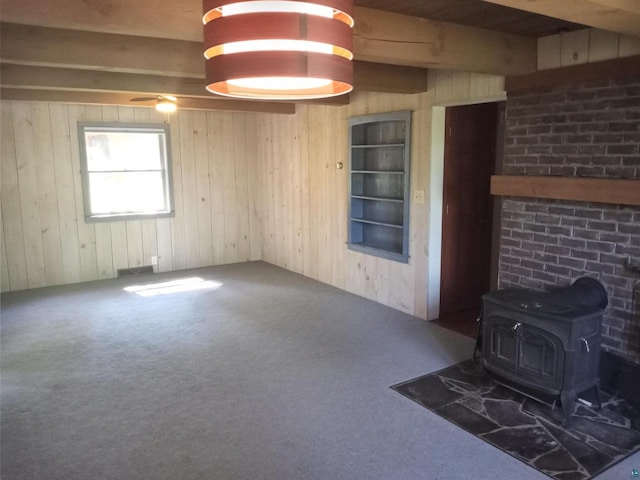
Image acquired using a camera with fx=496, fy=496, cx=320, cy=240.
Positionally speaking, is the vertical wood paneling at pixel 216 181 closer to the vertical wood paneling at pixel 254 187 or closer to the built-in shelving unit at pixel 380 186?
the vertical wood paneling at pixel 254 187

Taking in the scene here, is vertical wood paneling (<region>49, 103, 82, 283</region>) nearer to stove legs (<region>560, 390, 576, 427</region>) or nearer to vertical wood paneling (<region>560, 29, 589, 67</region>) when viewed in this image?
vertical wood paneling (<region>560, 29, 589, 67</region>)

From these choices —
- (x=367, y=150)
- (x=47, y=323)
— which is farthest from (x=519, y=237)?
(x=47, y=323)

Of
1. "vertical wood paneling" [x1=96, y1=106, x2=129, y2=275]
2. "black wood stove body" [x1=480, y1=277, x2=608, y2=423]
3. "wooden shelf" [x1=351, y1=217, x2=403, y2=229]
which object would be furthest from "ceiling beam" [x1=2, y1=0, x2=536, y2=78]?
"vertical wood paneling" [x1=96, y1=106, x2=129, y2=275]

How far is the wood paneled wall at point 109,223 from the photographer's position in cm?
Result: 607

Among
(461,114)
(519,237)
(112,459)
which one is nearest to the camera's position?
(112,459)

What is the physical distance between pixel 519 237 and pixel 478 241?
141cm

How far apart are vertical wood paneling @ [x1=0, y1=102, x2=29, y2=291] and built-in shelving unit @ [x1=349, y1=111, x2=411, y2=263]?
4.06 m

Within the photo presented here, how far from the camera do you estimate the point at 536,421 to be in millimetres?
2973

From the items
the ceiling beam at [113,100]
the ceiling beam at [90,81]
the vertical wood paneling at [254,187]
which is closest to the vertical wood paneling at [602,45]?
the ceiling beam at [90,81]

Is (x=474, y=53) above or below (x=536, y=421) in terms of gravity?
above

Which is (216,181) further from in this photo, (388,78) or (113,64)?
(113,64)

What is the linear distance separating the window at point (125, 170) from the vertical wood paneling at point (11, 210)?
30.0 inches

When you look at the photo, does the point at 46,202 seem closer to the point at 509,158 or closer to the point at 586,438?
the point at 509,158

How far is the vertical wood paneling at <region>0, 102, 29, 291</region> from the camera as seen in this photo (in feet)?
19.4
